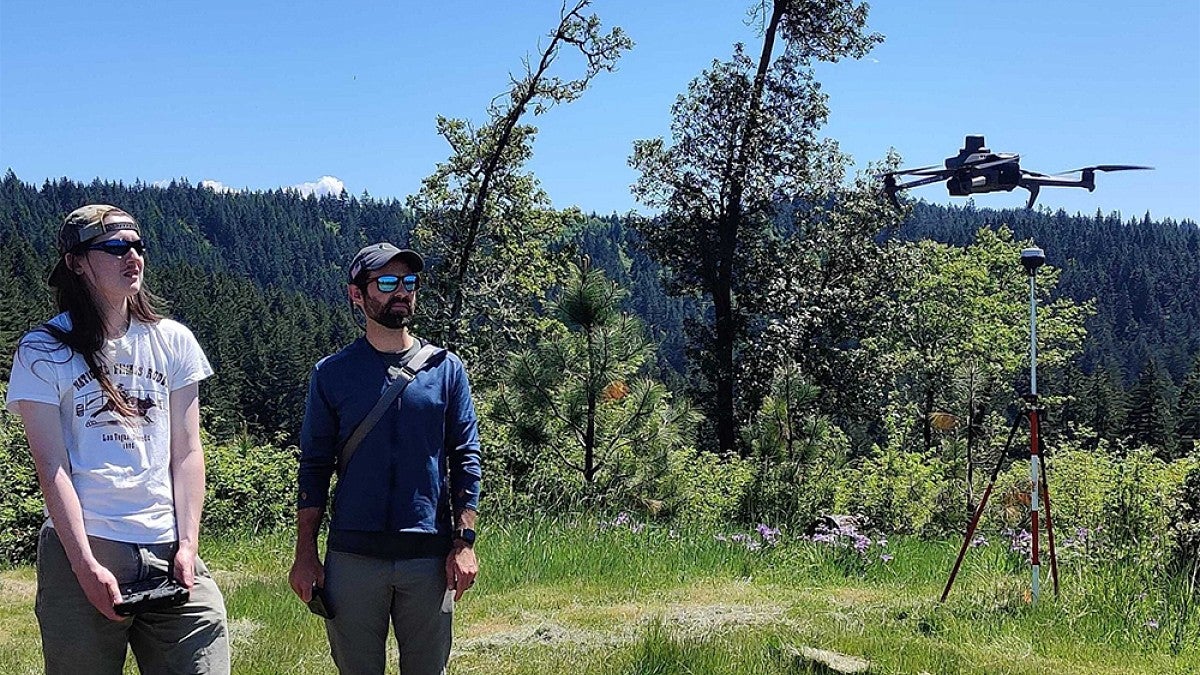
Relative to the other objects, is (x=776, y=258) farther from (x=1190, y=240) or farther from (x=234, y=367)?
(x=1190, y=240)

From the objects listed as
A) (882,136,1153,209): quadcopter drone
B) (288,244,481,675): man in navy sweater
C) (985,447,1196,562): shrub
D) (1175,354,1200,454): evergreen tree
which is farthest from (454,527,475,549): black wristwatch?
(1175,354,1200,454): evergreen tree

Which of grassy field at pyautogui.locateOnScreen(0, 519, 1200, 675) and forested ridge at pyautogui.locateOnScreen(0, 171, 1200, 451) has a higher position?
forested ridge at pyautogui.locateOnScreen(0, 171, 1200, 451)

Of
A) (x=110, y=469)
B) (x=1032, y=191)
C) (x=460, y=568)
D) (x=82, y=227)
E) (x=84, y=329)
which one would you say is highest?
(x=1032, y=191)

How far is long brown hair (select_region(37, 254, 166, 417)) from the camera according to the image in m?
2.40

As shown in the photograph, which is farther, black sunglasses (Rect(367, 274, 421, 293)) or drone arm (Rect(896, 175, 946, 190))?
drone arm (Rect(896, 175, 946, 190))

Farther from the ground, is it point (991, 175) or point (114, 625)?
point (991, 175)

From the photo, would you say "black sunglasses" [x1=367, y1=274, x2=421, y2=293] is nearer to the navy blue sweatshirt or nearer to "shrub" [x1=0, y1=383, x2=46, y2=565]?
the navy blue sweatshirt

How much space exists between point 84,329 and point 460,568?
117cm

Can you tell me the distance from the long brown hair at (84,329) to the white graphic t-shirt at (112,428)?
14 mm

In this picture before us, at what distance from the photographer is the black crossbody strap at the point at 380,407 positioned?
2701 mm

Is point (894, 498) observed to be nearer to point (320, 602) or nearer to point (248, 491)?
point (248, 491)

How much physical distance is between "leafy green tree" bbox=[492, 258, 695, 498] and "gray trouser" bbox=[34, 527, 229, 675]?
205 inches

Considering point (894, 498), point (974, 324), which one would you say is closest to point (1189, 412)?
point (974, 324)

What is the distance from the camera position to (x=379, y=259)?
2760 mm
